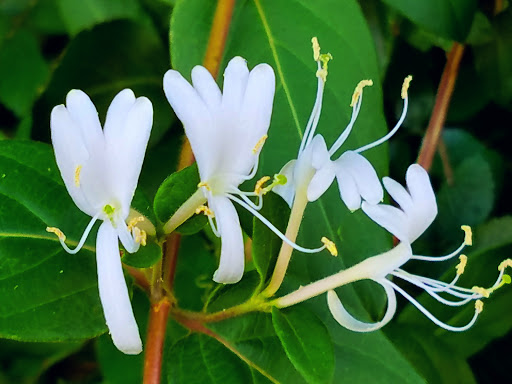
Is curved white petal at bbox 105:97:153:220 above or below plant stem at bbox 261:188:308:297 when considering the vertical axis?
above

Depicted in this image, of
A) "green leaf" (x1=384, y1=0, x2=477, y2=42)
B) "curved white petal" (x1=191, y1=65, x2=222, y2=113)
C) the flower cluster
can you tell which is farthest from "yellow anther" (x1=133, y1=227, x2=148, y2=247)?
"green leaf" (x1=384, y1=0, x2=477, y2=42)

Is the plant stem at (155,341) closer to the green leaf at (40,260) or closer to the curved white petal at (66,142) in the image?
the green leaf at (40,260)

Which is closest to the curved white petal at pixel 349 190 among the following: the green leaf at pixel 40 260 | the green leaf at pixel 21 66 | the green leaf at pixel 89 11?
the green leaf at pixel 40 260

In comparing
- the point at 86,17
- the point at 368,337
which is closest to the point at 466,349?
the point at 368,337

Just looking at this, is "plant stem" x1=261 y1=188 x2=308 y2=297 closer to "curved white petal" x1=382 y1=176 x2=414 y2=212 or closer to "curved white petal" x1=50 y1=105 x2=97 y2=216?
"curved white petal" x1=382 y1=176 x2=414 y2=212

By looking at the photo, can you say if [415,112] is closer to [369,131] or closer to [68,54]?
[369,131]

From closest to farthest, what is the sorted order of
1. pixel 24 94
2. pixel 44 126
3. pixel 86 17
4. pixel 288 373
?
pixel 288 373
pixel 44 126
pixel 86 17
pixel 24 94

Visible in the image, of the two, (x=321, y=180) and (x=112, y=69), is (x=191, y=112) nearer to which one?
(x=321, y=180)
